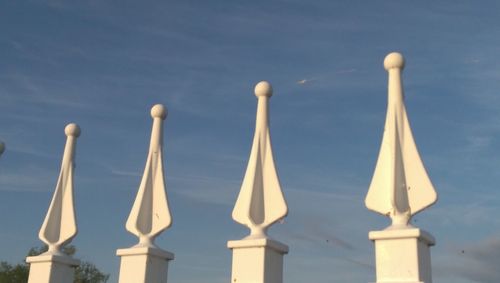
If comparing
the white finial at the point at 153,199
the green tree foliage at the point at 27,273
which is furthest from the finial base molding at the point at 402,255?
the green tree foliage at the point at 27,273

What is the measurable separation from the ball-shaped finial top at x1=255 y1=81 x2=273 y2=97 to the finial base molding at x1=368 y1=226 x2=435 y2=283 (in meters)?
2.54

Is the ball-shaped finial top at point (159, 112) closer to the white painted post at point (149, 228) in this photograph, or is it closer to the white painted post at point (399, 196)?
the white painted post at point (149, 228)

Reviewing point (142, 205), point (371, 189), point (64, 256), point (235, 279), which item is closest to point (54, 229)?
point (64, 256)

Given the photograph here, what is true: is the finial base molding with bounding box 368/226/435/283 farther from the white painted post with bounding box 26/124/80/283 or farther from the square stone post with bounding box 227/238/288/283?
the white painted post with bounding box 26/124/80/283

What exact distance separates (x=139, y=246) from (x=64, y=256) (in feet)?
5.74

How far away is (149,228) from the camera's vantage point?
8.85m

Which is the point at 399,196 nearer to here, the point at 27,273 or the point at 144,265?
the point at 144,265

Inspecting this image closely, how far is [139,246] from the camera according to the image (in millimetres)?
8680

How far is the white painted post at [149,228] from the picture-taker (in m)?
8.58

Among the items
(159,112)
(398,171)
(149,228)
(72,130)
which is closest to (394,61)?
(398,171)

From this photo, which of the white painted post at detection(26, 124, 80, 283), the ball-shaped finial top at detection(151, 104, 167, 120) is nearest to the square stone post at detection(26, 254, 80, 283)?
the white painted post at detection(26, 124, 80, 283)

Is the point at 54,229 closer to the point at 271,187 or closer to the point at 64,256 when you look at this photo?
the point at 64,256

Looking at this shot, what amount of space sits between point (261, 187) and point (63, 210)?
3.73 m

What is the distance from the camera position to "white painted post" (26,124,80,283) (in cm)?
959
